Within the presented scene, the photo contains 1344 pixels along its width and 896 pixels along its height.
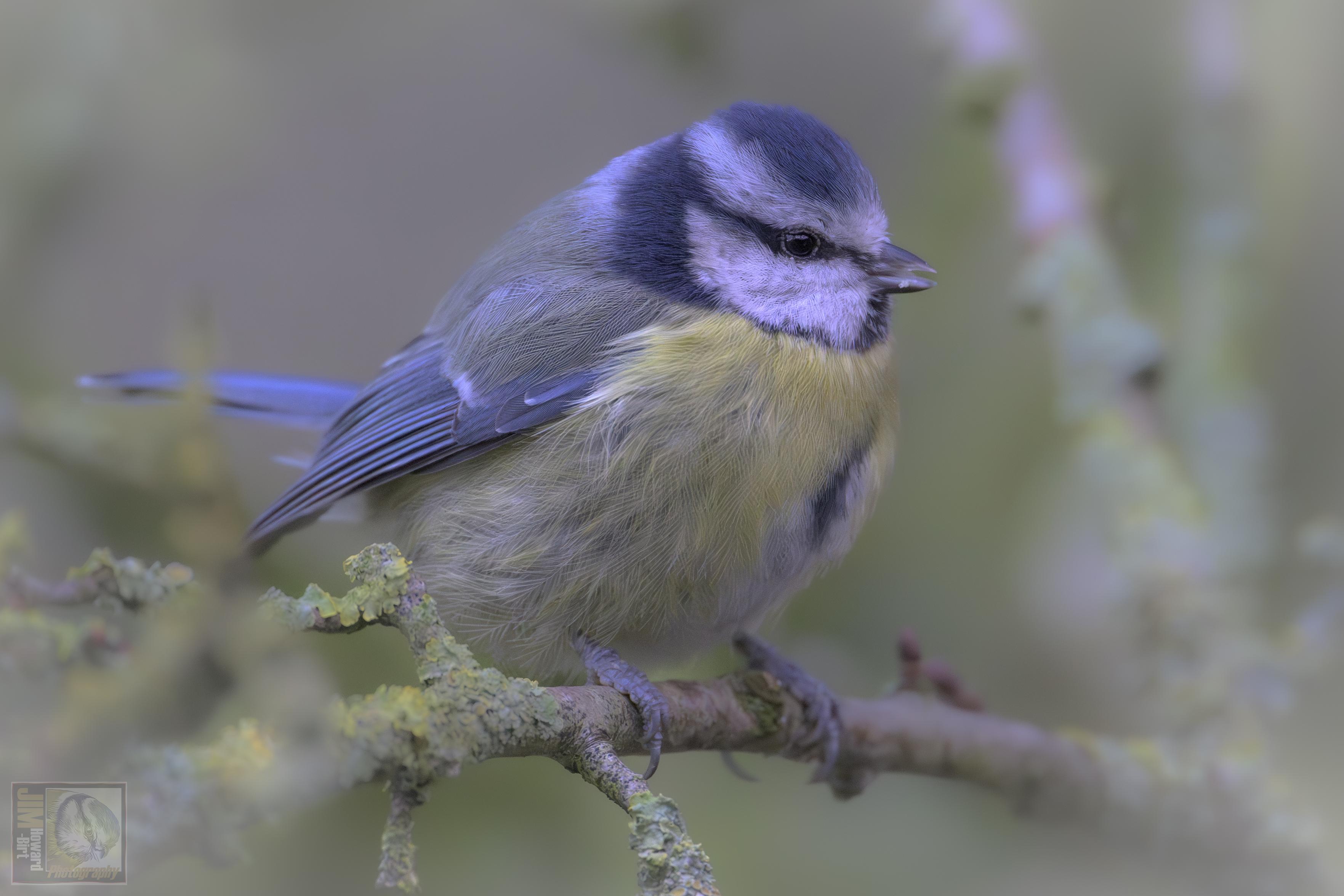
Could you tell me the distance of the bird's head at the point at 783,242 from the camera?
4.71 feet

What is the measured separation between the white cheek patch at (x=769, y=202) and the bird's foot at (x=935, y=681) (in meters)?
0.59

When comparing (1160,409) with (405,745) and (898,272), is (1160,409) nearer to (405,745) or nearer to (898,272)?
(898,272)

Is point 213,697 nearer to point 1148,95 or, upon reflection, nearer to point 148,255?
point 148,255

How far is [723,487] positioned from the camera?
1286 mm

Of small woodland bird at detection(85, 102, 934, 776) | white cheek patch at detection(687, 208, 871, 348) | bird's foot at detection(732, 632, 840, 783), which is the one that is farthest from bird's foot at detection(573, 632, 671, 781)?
white cheek patch at detection(687, 208, 871, 348)

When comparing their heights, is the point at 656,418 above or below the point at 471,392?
below

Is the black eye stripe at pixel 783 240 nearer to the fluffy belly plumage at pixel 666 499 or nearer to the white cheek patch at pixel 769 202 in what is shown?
the white cheek patch at pixel 769 202

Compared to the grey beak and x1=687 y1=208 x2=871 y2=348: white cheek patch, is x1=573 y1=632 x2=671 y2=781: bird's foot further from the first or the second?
the grey beak


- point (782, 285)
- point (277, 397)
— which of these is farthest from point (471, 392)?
point (277, 397)

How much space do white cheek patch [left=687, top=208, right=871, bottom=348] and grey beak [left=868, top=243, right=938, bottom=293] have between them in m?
0.02

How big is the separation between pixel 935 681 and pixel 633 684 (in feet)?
1.74

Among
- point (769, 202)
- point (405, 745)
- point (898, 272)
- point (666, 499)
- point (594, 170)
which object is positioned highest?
point (594, 170)

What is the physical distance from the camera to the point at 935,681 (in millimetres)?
1551

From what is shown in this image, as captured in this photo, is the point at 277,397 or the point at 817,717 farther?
the point at 277,397
